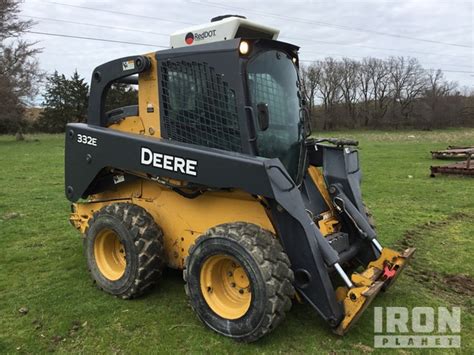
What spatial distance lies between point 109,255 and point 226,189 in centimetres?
168

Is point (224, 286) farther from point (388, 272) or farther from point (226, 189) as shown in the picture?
point (388, 272)

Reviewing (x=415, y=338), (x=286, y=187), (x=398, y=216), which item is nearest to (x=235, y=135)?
(x=286, y=187)

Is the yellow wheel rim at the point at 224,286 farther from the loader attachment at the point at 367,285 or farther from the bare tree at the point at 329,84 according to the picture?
the bare tree at the point at 329,84

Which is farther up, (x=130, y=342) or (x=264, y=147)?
(x=264, y=147)

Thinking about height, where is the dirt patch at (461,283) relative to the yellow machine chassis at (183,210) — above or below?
below

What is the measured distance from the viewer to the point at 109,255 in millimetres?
4875

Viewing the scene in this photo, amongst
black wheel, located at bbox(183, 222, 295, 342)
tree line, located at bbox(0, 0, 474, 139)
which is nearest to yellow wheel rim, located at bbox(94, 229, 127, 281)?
black wheel, located at bbox(183, 222, 295, 342)

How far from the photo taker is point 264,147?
4.10 meters

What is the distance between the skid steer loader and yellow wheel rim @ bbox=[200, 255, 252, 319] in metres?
0.01

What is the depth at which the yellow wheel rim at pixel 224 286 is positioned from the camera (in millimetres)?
3815

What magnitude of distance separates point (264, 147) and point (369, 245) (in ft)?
5.27

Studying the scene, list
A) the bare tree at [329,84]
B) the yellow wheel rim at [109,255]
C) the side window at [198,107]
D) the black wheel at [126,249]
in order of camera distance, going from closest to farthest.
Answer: the side window at [198,107], the black wheel at [126,249], the yellow wheel rim at [109,255], the bare tree at [329,84]

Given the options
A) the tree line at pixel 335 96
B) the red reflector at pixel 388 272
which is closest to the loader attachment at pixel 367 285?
the red reflector at pixel 388 272

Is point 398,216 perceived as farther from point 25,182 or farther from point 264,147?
point 25,182
